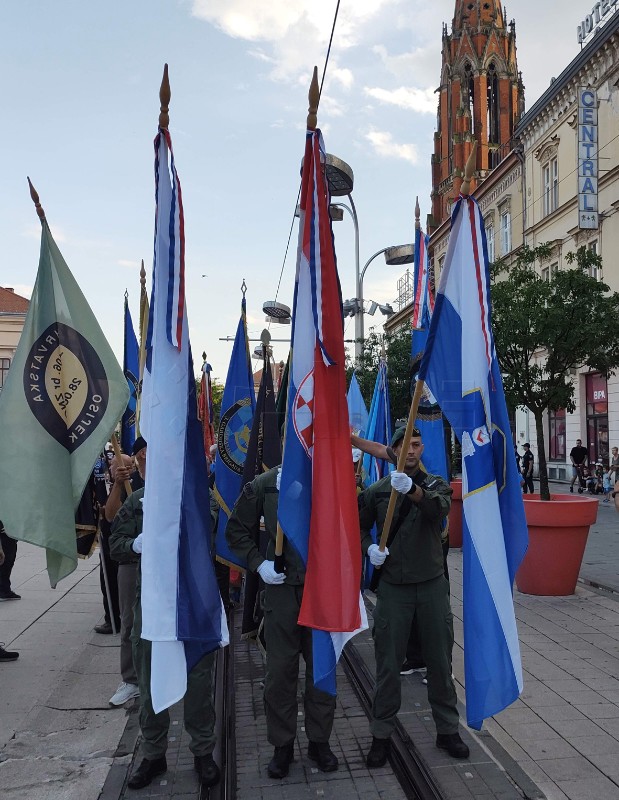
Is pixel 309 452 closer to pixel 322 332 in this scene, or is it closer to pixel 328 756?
pixel 322 332

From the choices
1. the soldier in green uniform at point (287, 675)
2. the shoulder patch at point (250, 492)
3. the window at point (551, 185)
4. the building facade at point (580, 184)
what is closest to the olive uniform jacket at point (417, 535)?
the soldier in green uniform at point (287, 675)

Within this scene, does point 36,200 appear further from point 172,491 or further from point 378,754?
point 378,754

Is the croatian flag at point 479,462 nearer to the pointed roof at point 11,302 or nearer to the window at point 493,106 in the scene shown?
the window at point 493,106

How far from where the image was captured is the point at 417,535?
4.52 meters

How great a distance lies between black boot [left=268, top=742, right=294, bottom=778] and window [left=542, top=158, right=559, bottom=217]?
1026 inches

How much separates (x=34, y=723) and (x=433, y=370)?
364cm

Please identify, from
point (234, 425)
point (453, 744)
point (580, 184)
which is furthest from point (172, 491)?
point (580, 184)

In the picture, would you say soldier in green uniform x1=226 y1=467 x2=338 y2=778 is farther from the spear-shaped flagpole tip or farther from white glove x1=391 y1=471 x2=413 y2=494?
the spear-shaped flagpole tip

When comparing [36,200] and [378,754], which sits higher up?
[36,200]

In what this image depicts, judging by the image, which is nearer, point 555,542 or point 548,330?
point 555,542

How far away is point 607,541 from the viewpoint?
505 inches

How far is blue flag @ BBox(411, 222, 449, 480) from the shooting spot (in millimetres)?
7176

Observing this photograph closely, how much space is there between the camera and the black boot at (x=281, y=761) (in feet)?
13.3

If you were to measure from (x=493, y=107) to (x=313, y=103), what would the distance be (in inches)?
2091
